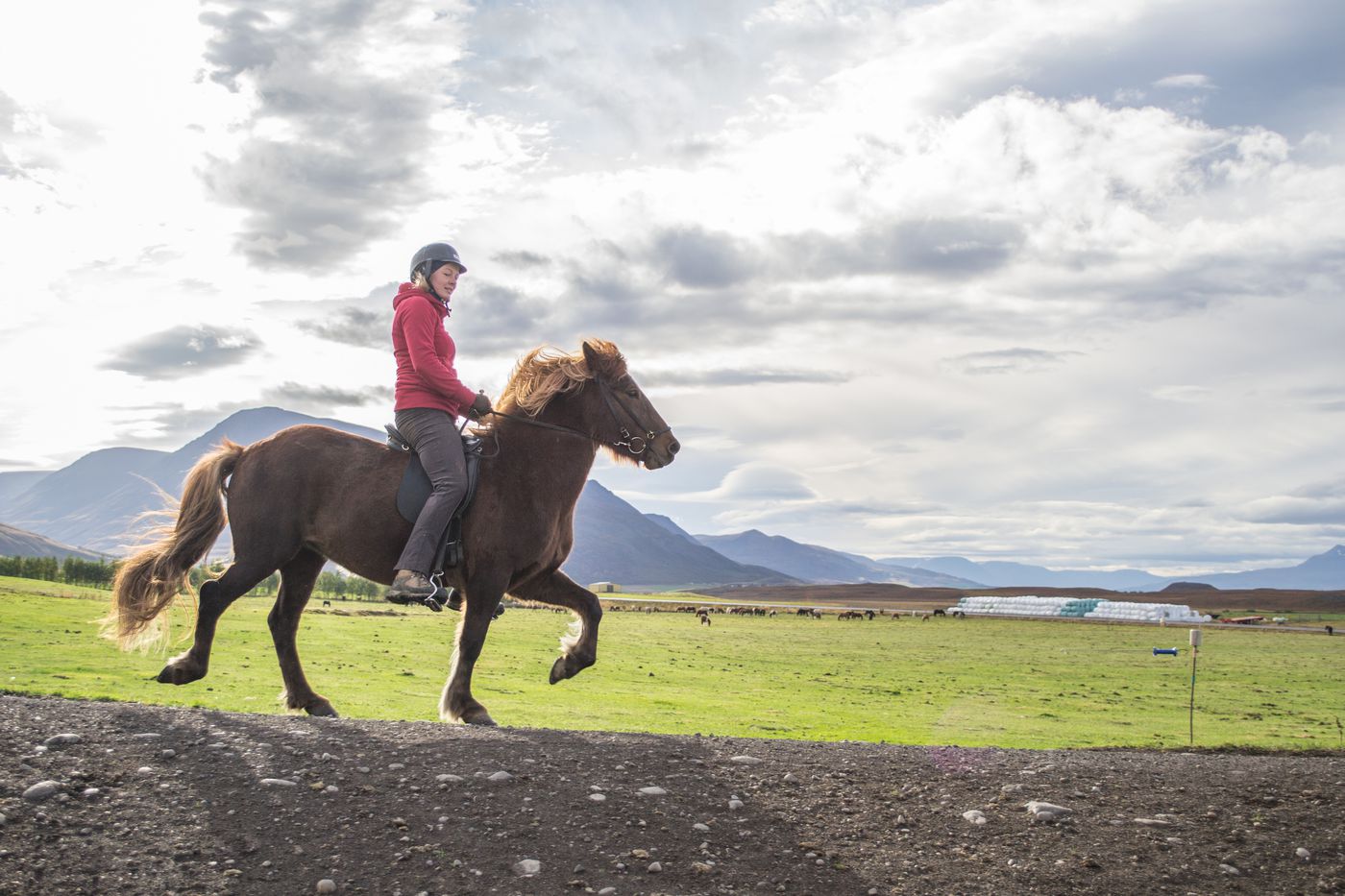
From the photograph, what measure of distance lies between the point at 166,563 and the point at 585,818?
604 centimetres

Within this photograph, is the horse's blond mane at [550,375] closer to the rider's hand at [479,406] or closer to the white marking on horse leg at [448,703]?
the rider's hand at [479,406]

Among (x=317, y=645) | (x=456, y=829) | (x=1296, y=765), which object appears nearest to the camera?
(x=456, y=829)

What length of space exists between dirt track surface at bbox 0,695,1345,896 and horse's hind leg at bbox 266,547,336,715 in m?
1.76

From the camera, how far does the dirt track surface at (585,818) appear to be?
554cm

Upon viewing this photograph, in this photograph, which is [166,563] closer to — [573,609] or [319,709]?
[319,709]

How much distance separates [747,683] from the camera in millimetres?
31594

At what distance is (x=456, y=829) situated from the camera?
19.7 feet

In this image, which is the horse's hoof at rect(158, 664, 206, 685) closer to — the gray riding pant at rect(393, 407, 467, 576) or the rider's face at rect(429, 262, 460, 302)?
the gray riding pant at rect(393, 407, 467, 576)

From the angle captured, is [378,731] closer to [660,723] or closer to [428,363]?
[428,363]

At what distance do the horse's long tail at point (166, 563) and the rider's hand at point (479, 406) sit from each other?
2.70m

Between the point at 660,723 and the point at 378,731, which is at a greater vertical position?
the point at 378,731

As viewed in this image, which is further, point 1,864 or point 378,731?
point 378,731

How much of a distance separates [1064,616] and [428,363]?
391 ft

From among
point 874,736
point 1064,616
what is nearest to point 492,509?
point 874,736
